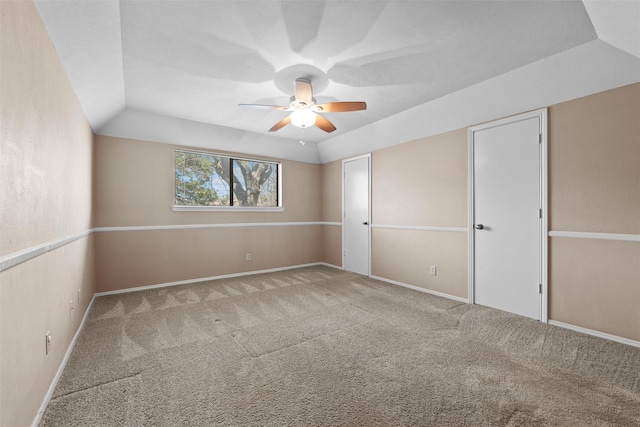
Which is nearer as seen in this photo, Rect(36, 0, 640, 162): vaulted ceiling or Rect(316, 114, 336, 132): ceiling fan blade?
Rect(36, 0, 640, 162): vaulted ceiling

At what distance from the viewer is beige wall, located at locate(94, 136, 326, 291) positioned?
378cm

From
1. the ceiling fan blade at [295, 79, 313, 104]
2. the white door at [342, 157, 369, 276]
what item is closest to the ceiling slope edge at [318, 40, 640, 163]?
the white door at [342, 157, 369, 276]

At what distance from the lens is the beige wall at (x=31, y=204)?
1.17 metres

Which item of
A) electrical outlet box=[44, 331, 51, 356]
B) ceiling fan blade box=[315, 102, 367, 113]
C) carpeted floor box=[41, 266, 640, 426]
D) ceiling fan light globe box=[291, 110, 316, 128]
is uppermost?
ceiling fan blade box=[315, 102, 367, 113]

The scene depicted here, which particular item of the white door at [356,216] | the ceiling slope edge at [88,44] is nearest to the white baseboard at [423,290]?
the white door at [356,216]

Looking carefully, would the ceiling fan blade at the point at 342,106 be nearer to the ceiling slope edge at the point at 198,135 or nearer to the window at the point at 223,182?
the ceiling slope edge at the point at 198,135

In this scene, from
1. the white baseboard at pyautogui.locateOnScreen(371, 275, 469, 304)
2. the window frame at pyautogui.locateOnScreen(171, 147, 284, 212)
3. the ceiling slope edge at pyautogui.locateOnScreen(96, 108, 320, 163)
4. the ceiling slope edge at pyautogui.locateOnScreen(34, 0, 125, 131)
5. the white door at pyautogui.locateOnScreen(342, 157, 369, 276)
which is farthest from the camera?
the white door at pyautogui.locateOnScreen(342, 157, 369, 276)

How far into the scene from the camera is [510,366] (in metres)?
2.07

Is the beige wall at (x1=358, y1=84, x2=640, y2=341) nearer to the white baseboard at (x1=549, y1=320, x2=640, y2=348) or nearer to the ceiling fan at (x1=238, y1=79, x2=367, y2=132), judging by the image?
the white baseboard at (x1=549, y1=320, x2=640, y2=348)

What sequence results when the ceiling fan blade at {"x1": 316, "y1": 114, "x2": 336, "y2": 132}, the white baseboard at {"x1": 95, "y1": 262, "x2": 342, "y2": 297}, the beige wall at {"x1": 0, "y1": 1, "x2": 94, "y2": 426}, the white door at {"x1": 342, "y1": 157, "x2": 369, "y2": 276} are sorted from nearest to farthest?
the beige wall at {"x1": 0, "y1": 1, "x2": 94, "y2": 426}
the ceiling fan blade at {"x1": 316, "y1": 114, "x2": 336, "y2": 132}
the white baseboard at {"x1": 95, "y1": 262, "x2": 342, "y2": 297}
the white door at {"x1": 342, "y1": 157, "x2": 369, "y2": 276}

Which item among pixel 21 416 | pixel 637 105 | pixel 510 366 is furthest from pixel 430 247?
pixel 21 416

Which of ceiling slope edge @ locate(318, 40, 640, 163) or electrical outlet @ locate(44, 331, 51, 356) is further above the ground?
→ ceiling slope edge @ locate(318, 40, 640, 163)

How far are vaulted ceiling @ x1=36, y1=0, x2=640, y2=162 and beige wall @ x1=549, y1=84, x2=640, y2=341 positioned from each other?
0.79ft

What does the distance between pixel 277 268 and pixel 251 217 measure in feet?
3.75
